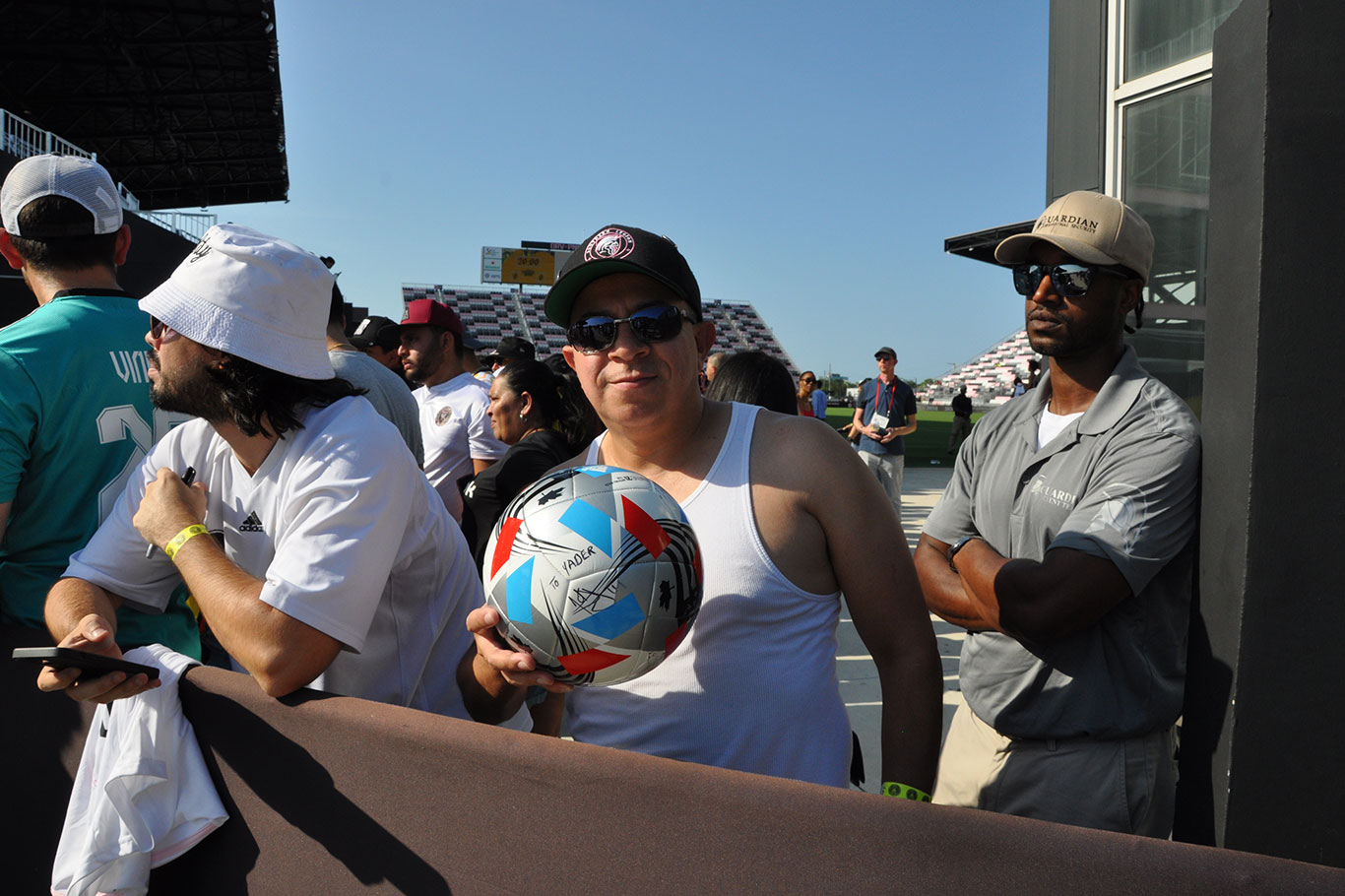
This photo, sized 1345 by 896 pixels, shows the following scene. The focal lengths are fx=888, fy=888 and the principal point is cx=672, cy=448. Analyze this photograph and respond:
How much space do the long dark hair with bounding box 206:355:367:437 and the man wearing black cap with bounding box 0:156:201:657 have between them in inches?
33.0

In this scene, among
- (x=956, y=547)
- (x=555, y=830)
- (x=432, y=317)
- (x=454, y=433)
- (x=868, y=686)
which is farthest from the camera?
(x=432, y=317)

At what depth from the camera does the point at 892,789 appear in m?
1.85

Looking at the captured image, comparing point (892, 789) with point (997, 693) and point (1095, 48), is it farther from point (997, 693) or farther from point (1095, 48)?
point (1095, 48)

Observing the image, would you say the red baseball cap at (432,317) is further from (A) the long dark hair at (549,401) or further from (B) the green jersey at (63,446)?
(B) the green jersey at (63,446)

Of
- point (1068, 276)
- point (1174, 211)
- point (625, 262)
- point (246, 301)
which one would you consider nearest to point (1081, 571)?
point (1068, 276)

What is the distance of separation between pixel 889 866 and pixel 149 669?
5.43 ft

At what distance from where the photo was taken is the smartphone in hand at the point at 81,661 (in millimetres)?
1788

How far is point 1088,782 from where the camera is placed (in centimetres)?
211

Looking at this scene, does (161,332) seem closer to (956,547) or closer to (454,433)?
(956,547)

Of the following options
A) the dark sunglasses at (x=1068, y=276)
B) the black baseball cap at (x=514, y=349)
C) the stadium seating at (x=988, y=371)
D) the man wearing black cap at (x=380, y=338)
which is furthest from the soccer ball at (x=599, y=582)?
the stadium seating at (x=988, y=371)

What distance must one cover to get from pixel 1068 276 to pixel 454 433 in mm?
4385

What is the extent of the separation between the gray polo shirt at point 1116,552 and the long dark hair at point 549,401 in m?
3.07

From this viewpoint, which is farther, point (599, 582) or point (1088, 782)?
point (1088, 782)

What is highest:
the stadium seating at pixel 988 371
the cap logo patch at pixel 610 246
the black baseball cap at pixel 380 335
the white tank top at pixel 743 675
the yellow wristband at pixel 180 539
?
the cap logo patch at pixel 610 246
